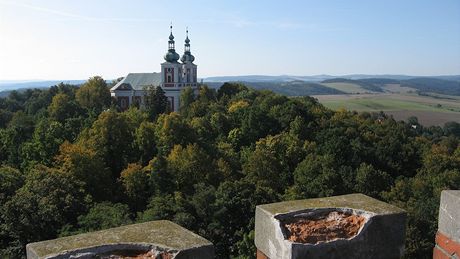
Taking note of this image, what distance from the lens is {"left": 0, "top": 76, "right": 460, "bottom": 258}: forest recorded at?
104 ft

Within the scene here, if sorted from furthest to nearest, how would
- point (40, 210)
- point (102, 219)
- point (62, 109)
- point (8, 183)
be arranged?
point (62, 109) → point (8, 183) → point (40, 210) → point (102, 219)

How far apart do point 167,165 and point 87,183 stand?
7278 mm

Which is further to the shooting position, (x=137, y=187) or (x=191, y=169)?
(x=191, y=169)

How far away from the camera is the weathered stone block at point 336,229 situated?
389 cm

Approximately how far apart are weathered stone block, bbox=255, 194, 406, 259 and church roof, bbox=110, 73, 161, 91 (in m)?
79.3

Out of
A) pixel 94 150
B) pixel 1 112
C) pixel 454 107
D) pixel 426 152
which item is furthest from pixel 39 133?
pixel 454 107

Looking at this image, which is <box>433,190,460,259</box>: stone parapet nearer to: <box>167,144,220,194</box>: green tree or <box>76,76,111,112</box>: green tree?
<box>167,144,220,194</box>: green tree

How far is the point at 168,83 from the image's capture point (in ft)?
265

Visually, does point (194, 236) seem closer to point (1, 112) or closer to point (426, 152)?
point (426, 152)

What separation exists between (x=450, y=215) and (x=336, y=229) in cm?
102

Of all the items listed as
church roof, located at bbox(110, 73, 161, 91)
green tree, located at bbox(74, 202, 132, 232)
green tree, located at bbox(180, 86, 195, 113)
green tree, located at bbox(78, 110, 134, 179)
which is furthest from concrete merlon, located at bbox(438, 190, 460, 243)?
church roof, located at bbox(110, 73, 161, 91)

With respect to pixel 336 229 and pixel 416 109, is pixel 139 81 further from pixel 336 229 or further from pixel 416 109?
pixel 416 109

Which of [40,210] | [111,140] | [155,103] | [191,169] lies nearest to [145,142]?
[111,140]

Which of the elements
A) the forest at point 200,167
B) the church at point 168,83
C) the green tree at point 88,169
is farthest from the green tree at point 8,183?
the church at point 168,83
